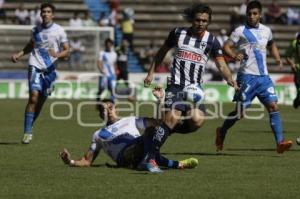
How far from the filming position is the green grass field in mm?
10156

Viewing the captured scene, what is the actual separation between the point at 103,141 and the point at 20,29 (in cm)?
2583

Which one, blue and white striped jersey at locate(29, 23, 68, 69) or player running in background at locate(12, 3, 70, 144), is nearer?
player running in background at locate(12, 3, 70, 144)

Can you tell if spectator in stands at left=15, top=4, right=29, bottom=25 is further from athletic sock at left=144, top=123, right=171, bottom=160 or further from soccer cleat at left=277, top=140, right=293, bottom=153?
athletic sock at left=144, top=123, right=171, bottom=160

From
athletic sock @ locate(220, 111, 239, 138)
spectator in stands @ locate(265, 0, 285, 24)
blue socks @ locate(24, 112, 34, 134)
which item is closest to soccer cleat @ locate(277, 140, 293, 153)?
athletic sock @ locate(220, 111, 239, 138)

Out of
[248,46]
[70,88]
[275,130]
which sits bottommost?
[70,88]

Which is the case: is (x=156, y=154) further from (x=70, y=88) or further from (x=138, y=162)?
(x=70, y=88)

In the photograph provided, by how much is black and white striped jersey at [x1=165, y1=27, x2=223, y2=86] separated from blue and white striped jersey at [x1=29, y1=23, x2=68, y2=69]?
15.5 ft

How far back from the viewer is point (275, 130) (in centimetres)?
1512

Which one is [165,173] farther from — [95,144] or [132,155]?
[95,144]

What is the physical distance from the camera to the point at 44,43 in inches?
677

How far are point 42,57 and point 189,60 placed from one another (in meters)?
5.00

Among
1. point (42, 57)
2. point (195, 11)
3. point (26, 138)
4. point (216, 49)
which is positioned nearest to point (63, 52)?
point (42, 57)

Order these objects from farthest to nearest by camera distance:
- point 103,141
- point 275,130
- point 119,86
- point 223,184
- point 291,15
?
point 291,15 → point 119,86 → point 275,130 → point 103,141 → point 223,184

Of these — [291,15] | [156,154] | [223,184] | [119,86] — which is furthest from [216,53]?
[291,15]
